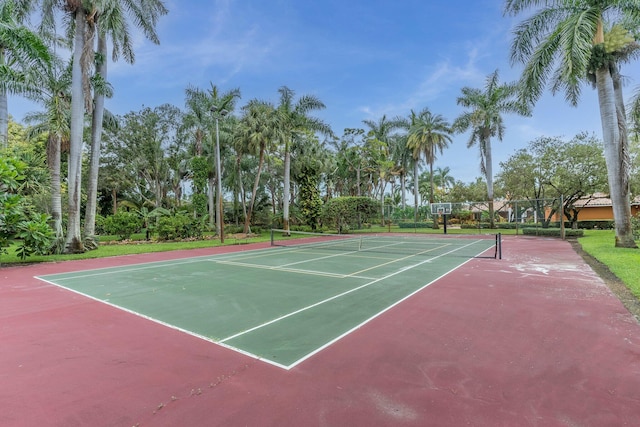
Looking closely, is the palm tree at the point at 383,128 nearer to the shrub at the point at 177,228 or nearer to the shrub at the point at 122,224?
the shrub at the point at 177,228

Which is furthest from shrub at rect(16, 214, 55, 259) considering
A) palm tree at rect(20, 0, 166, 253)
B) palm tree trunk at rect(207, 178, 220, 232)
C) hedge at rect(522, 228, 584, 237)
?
hedge at rect(522, 228, 584, 237)

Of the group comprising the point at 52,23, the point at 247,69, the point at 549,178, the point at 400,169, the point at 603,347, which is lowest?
the point at 603,347

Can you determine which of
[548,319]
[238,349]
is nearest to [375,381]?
[238,349]

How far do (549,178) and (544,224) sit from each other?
13.6 feet

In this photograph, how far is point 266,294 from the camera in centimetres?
694

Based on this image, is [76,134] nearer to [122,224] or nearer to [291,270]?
[122,224]

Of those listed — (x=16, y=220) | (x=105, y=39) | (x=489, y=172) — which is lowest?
(x=16, y=220)

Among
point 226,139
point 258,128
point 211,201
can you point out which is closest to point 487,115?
point 258,128

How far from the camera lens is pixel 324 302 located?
6219 millimetres

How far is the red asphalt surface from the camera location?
275 centimetres

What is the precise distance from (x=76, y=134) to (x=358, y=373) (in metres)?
17.4

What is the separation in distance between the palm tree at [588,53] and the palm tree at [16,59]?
21.7 meters

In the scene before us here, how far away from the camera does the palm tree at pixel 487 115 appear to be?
Result: 30125 millimetres

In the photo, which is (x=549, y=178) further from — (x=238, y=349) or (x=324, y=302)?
(x=238, y=349)
